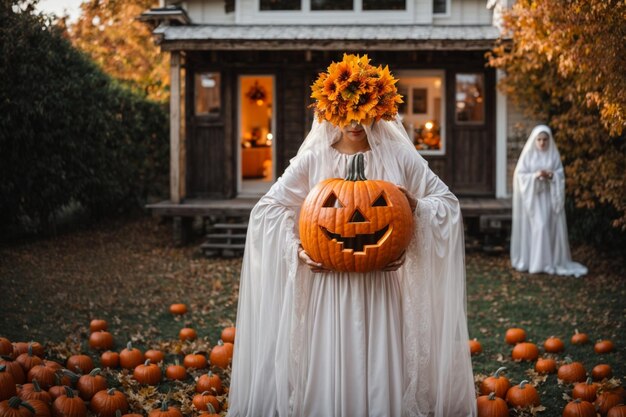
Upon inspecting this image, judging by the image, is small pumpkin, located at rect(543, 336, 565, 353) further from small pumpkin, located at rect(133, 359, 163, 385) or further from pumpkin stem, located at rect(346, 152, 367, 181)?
small pumpkin, located at rect(133, 359, 163, 385)

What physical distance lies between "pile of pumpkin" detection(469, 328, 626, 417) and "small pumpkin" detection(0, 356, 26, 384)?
3131 millimetres

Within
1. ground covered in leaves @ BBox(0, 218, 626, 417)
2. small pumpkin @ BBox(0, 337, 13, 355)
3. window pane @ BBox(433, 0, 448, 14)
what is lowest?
ground covered in leaves @ BBox(0, 218, 626, 417)

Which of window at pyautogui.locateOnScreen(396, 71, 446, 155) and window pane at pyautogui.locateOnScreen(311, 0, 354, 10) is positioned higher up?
window pane at pyautogui.locateOnScreen(311, 0, 354, 10)

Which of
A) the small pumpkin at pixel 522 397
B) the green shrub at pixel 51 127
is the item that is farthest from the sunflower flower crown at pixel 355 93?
the green shrub at pixel 51 127

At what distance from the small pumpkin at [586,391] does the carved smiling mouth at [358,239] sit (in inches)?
79.7

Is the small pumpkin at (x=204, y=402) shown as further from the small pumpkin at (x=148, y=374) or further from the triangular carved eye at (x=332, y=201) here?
the triangular carved eye at (x=332, y=201)

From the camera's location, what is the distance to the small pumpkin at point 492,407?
181 inches

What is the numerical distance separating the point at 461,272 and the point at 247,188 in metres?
11.2

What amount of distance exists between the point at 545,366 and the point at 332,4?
10.4 m

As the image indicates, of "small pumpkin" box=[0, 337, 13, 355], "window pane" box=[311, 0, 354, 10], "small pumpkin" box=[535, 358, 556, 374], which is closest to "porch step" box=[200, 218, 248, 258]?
"window pane" box=[311, 0, 354, 10]

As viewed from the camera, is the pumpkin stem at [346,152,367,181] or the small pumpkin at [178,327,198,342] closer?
the pumpkin stem at [346,152,367,181]

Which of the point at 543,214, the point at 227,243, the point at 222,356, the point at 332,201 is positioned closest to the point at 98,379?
the point at 222,356

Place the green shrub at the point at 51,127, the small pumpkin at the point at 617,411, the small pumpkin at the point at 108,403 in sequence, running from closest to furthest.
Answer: the small pumpkin at the point at 617,411
the small pumpkin at the point at 108,403
the green shrub at the point at 51,127

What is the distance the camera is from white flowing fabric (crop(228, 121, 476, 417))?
4148mm
